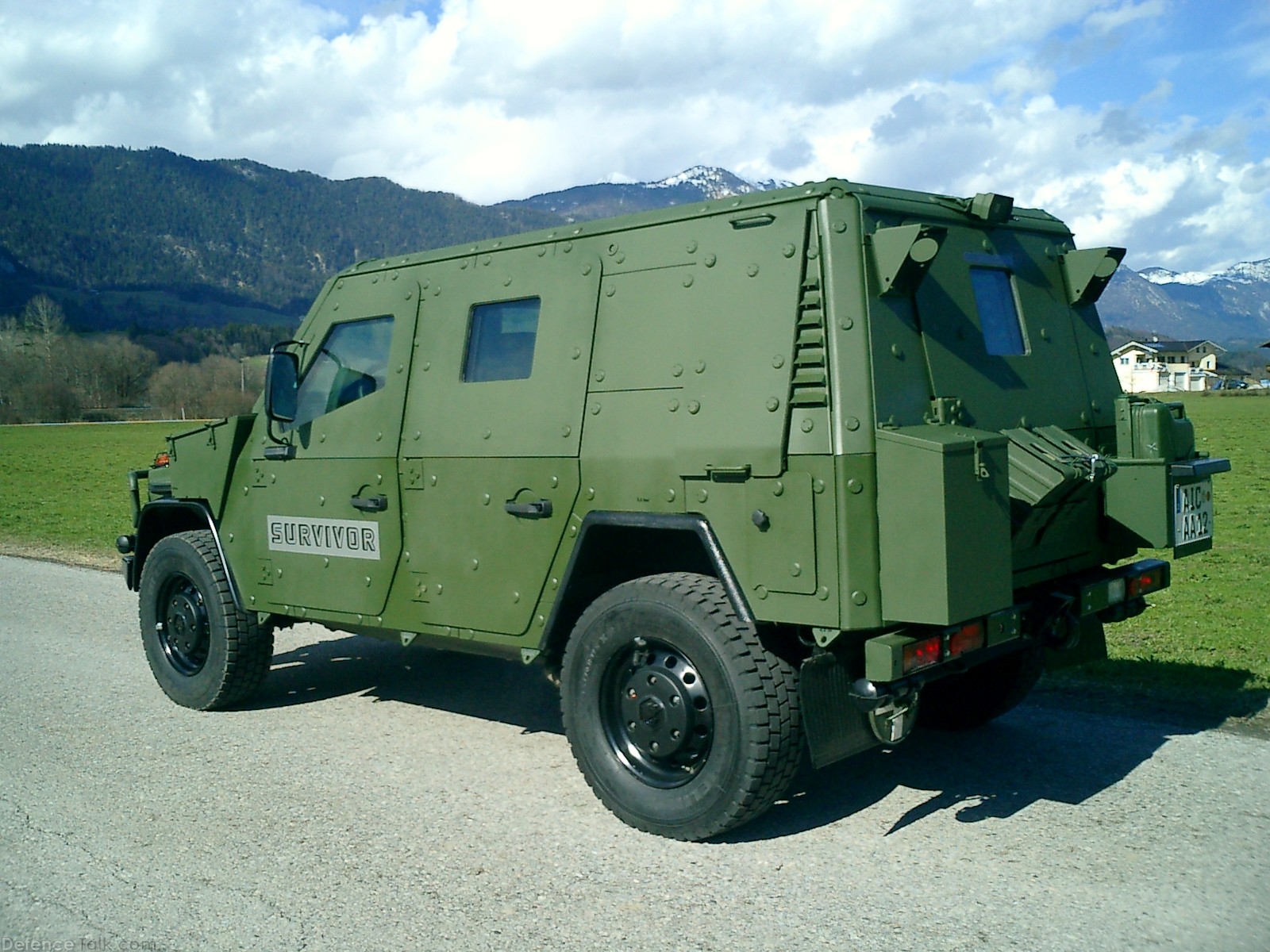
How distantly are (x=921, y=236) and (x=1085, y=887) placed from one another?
232cm

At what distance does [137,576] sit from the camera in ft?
24.5

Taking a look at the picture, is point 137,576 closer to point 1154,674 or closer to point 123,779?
point 123,779

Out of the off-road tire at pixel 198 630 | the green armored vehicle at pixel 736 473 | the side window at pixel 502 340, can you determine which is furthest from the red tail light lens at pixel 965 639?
the off-road tire at pixel 198 630

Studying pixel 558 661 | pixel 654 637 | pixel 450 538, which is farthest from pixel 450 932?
pixel 450 538

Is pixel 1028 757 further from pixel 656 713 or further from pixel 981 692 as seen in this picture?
pixel 656 713

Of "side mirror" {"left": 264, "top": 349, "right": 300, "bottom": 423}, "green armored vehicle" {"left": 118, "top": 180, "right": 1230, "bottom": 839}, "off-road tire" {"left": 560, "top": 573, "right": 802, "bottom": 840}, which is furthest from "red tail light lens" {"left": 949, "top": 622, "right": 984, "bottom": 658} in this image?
"side mirror" {"left": 264, "top": 349, "right": 300, "bottom": 423}

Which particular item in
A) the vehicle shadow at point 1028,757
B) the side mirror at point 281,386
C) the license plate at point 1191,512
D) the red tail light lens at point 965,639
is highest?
the side mirror at point 281,386

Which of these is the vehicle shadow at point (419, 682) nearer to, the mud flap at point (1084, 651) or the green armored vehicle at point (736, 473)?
the green armored vehicle at point (736, 473)

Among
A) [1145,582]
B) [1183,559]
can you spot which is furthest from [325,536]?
[1183,559]

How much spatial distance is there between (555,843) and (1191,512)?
2.98 meters

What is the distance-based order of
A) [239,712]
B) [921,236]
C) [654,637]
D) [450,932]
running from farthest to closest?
1. [239,712]
2. [654,637]
3. [921,236]
4. [450,932]

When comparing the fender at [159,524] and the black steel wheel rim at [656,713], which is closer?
the black steel wheel rim at [656,713]

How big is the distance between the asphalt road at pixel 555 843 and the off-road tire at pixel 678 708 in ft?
0.64

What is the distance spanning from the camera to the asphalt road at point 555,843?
151 inches
